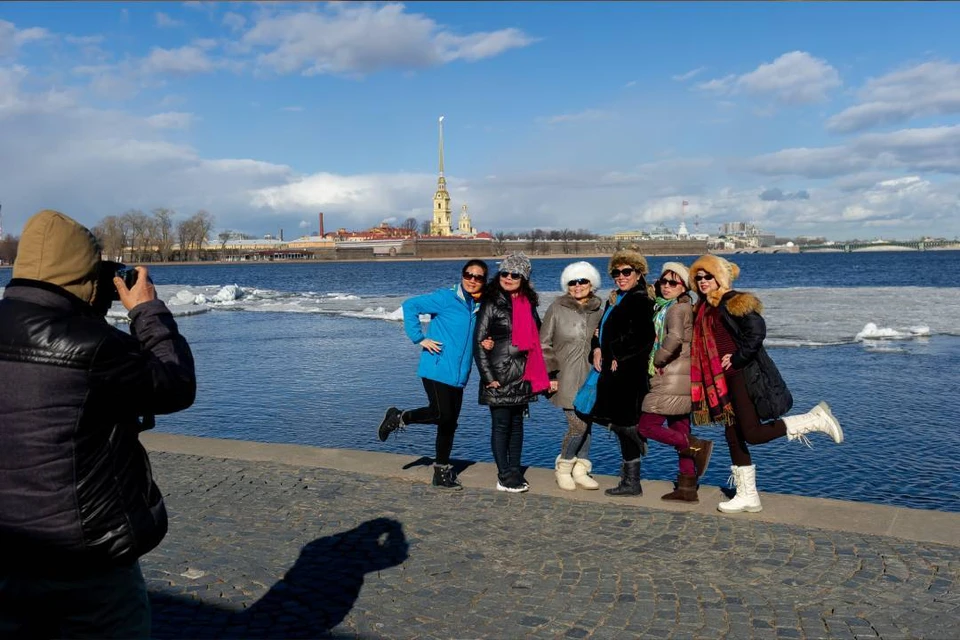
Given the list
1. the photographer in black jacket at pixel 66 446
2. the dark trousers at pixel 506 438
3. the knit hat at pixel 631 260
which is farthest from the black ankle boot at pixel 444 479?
the photographer in black jacket at pixel 66 446

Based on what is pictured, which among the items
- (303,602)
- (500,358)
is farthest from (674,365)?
(303,602)

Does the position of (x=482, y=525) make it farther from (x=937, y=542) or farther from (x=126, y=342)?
(x=126, y=342)

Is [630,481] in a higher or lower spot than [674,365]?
lower

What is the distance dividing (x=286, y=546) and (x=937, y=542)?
3.61 meters

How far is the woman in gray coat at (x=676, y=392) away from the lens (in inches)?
207

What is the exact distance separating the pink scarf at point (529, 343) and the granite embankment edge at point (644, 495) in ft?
2.51

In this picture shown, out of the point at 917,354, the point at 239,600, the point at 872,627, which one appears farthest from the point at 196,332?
the point at 872,627

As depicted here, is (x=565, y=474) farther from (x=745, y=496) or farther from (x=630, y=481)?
(x=745, y=496)

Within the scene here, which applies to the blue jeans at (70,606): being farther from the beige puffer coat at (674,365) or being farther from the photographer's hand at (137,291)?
the beige puffer coat at (674,365)

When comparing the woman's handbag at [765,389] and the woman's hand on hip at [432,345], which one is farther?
the woman's hand on hip at [432,345]

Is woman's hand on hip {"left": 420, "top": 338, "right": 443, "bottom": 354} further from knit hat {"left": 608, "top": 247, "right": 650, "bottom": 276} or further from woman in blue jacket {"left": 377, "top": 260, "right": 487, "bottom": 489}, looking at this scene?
knit hat {"left": 608, "top": 247, "right": 650, "bottom": 276}

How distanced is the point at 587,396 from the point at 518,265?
1.03 metres

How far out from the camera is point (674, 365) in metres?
5.32

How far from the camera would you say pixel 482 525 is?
490 centimetres
